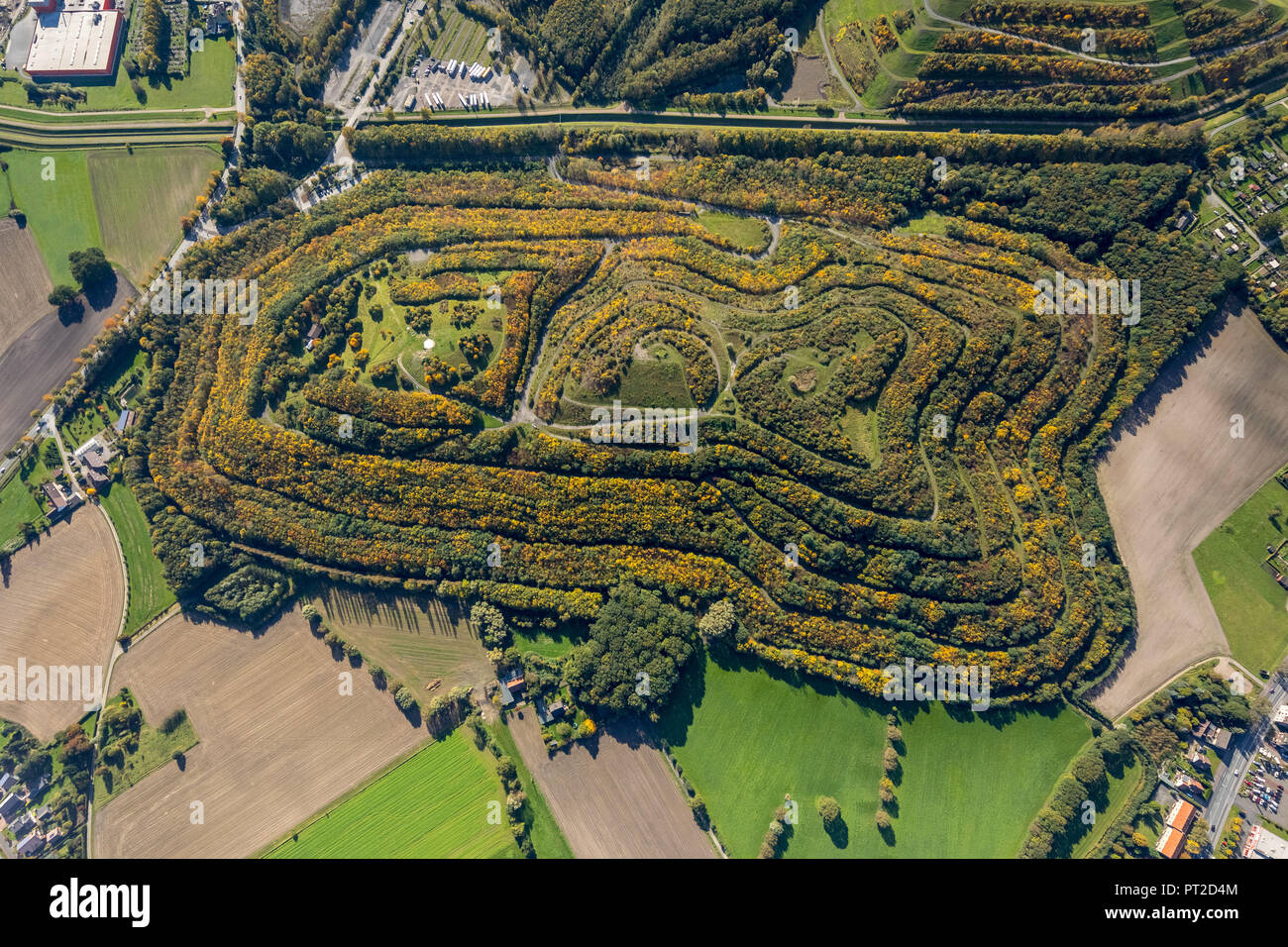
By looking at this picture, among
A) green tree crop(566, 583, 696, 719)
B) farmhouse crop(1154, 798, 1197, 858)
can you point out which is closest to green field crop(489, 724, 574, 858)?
green tree crop(566, 583, 696, 719)

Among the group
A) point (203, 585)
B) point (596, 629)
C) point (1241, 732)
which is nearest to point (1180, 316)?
point (1241, 732)

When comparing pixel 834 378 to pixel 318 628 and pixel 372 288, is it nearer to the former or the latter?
Answer: pixel 372 288

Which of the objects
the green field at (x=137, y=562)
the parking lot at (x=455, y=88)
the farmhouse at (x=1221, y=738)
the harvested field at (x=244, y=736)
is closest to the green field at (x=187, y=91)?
the parking lot at (x=455, y=88)

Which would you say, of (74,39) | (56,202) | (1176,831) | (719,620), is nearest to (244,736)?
(719,620)

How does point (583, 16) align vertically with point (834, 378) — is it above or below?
above

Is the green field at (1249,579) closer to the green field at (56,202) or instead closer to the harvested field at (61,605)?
the harvested field at (61,605)

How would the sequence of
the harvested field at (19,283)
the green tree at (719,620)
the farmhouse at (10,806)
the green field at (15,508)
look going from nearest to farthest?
the green tree at (719,620) < the farmhouse at (10,806) < the green field at (15,508) < the harvested field at (19,283)

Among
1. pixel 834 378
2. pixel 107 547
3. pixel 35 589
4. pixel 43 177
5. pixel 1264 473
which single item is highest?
pixel 43 177
